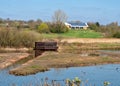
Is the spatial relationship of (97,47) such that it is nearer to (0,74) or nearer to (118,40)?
(118,40)

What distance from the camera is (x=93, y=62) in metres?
42.5

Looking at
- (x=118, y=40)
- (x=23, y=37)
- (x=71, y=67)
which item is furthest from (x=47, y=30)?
(x=71, y=67)

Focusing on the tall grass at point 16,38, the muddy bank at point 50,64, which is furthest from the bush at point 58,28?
the muddy bank at point 50,64

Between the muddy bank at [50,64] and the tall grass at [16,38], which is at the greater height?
the tall grass at [16,38]

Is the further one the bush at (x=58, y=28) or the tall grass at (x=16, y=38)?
the bush at (x=58, y=28)

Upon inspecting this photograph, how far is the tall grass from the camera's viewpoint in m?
67.1

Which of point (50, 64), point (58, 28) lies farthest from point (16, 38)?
point (58, 28)

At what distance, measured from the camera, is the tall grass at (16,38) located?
6712 centimetres

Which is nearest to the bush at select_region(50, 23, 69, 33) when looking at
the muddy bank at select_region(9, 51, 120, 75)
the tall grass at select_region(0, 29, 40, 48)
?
the tall grass at select_region(0, 29, 40, 48)

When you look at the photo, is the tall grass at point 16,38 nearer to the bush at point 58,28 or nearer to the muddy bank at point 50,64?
the muddy bank at point 50,64

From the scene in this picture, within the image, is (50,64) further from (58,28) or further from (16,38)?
(58,28)

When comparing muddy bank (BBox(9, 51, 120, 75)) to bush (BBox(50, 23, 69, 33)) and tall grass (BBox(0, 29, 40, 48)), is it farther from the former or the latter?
bush (BBox(50, 23, 69, 33))

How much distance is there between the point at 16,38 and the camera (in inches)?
2694

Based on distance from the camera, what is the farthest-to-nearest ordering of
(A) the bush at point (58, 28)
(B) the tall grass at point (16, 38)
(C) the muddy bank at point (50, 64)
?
(A) the bush at point (58, 28) < (B) the tall grass at point (16, 38) < (C) the muddy bank at point (50, 64)
